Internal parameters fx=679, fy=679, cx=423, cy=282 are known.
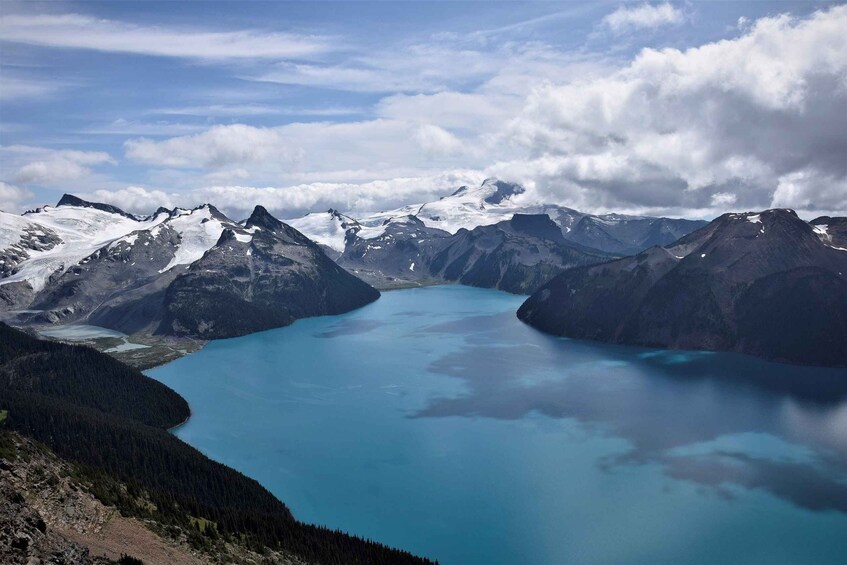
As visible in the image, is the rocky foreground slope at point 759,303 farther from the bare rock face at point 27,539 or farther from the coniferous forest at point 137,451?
the bare rock face at point 27,539

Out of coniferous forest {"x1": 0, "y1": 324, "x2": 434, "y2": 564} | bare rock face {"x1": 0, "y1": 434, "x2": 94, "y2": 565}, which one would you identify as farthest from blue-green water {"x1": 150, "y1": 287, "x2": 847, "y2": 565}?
A: bare rock face {"x1": 0, "y1": 434, "x2": 94, "y2": 565}

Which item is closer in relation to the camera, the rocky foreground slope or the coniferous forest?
the coniferous forest

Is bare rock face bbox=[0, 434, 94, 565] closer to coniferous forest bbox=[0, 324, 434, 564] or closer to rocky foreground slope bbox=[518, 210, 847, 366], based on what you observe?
coniferous forest bbox=[0, 324, 434, 564]

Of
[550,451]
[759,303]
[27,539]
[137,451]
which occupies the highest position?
[759,303]

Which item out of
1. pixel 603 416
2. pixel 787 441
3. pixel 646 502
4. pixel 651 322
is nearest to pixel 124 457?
pixel 646 502

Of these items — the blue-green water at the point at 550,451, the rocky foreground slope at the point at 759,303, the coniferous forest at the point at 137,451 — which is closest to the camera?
the coniferous forest at the point at 137,451

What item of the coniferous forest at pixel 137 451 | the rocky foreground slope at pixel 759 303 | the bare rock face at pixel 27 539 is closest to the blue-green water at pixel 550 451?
the coniferous forest at pixel 137 451

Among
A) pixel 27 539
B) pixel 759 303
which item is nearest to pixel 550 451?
pixel 27 539

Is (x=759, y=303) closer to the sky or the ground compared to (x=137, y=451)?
closer to the sky

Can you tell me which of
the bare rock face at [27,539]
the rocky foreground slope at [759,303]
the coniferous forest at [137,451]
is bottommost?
the coniferous forest at [137,451]

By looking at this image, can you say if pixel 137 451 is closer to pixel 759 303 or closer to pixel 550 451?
pixel 550 451
